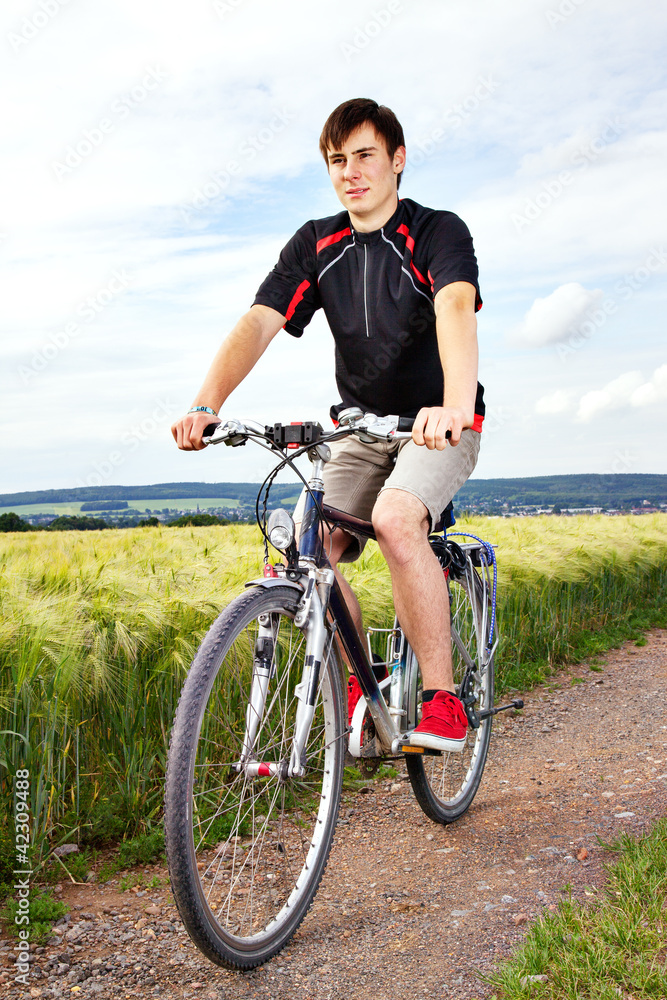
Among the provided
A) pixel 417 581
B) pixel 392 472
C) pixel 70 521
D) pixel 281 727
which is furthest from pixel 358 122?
pixel 70 521

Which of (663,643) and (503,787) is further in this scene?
(663,643)

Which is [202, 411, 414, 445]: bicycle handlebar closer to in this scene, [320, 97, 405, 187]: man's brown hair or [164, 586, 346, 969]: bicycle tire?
[164, 586, 346, 969]: bicycle tire

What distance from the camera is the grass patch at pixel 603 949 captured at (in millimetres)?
2006

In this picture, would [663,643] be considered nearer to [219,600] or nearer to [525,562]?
[525,562]

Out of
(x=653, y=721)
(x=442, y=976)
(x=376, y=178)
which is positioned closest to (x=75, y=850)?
(x=442, y=976)

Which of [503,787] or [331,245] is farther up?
[331,245]

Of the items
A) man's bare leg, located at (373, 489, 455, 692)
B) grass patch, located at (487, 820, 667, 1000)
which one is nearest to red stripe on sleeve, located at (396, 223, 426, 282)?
man's bare leg, located at (373, 489, 455, 692)

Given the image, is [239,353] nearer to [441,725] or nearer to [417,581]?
[417,581]

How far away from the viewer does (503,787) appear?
3.84 metres

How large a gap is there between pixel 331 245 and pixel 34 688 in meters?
1.95

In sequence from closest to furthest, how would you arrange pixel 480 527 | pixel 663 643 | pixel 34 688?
pixel 34 688, pixel 663 643, pixel 480 527

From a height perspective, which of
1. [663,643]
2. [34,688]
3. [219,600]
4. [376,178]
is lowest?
[663,643]

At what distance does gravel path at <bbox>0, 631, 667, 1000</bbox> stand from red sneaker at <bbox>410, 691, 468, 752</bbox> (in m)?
0.52

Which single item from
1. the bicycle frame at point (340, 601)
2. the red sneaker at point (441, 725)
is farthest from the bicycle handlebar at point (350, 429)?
the red sneaker at point (441, 725)
